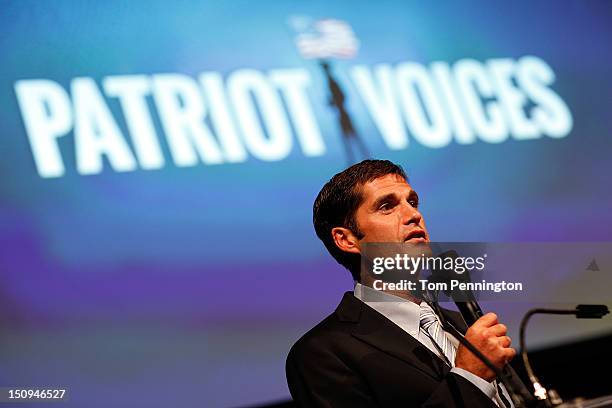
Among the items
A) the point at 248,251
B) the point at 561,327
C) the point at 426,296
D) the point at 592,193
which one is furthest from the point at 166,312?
the point at 592,193

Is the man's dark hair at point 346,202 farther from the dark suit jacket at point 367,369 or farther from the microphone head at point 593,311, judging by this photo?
the microphone head at point 593,311

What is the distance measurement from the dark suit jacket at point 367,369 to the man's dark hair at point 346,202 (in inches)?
9.3

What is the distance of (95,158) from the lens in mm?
2873

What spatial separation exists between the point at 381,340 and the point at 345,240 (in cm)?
33

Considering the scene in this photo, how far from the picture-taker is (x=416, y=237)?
6.20ft

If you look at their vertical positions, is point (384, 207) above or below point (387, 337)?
above

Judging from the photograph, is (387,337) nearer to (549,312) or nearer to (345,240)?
(345,240)

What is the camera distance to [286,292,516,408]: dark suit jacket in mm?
1727

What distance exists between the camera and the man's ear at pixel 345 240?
6.75 feet

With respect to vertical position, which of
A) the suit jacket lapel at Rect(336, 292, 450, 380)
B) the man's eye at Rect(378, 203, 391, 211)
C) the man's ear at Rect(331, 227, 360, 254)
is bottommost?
the suit jacket lapel at Rect(336, 292, 450, 380)

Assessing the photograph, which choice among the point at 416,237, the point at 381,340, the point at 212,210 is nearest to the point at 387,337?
the point at 381,340

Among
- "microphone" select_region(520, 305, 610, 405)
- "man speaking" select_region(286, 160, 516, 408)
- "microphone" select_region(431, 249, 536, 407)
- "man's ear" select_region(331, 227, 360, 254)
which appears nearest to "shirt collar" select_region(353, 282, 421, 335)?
"man speaking" select_region(286, 160, 516, 408)

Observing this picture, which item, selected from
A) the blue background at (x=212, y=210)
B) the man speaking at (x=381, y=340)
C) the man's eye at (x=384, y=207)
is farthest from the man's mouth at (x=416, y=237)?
the blue background at (x=212, y=210)

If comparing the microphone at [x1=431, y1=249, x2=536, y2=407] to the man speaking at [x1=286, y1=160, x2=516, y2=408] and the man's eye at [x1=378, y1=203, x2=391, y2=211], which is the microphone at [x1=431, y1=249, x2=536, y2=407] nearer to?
the man speaking at [x1=286, y1=160, x2=516, y2=408]
